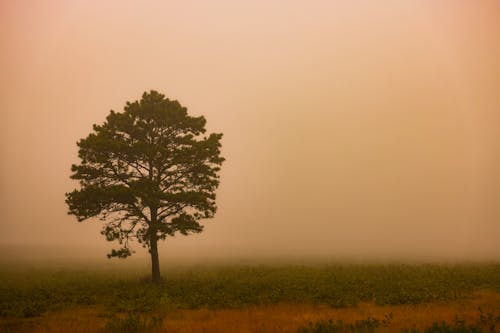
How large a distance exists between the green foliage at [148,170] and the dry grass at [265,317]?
27.4 feet

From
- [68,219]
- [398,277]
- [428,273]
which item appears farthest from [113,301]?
[68,219]

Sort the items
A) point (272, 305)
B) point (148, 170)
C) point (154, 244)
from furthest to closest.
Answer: point (148, 170), point (154, 244), point (272, 305)

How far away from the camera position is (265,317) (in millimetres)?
15773

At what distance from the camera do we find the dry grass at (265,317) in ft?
45.8

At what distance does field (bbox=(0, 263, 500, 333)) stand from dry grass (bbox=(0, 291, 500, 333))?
0.13ft

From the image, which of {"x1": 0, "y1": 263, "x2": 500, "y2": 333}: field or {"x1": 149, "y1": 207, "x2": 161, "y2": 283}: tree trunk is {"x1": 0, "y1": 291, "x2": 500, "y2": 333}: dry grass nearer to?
{"x1": 0, "y1": 263, "x2": 500, "y2": 333}: field

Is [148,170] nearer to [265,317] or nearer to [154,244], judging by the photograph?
[154,244]

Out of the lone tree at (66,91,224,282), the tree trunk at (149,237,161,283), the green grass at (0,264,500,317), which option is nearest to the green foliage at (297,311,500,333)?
the green grass at (0,264,500,317)

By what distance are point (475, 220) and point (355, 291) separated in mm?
169153

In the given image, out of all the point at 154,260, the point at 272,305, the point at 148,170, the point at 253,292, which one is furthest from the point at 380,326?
the point at 148,170

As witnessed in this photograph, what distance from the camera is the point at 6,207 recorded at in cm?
16738

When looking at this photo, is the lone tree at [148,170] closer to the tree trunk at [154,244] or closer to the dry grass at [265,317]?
the tree trunk at [154,244]

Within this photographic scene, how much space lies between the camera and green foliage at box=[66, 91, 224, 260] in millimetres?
25000

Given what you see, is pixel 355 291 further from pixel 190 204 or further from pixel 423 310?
pixel 190 204
